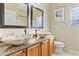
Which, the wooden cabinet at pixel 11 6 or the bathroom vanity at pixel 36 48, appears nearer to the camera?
the bathroom vanity at pixel 36 48

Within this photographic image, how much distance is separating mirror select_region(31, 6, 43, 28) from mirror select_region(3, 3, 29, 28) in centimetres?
11

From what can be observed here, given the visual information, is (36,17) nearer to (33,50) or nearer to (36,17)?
(36,17)

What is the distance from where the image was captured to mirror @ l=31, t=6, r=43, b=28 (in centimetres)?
128

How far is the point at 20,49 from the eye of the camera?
1016mm

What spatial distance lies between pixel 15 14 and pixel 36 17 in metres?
0.27

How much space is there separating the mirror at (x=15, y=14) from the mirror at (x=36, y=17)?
0.11 m

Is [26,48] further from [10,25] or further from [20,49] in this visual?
[10,25]

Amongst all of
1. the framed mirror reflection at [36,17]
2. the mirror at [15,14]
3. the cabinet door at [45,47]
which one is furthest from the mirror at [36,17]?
the cabinet door at [45,47]

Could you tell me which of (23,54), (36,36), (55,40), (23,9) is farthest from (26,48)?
(23,9)

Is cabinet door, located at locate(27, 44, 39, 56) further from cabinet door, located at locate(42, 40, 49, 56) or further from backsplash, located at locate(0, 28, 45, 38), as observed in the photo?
backsplash, located at locate(0, 28, 45, 38)

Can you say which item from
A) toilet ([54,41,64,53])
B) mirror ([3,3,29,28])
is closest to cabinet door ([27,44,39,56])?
toilet ([54,41,64,53])

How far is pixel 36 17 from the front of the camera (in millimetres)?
1338

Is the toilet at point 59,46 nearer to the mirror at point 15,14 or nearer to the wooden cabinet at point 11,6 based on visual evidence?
the mirror at point 15,14

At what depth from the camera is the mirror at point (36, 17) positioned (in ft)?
4.21
